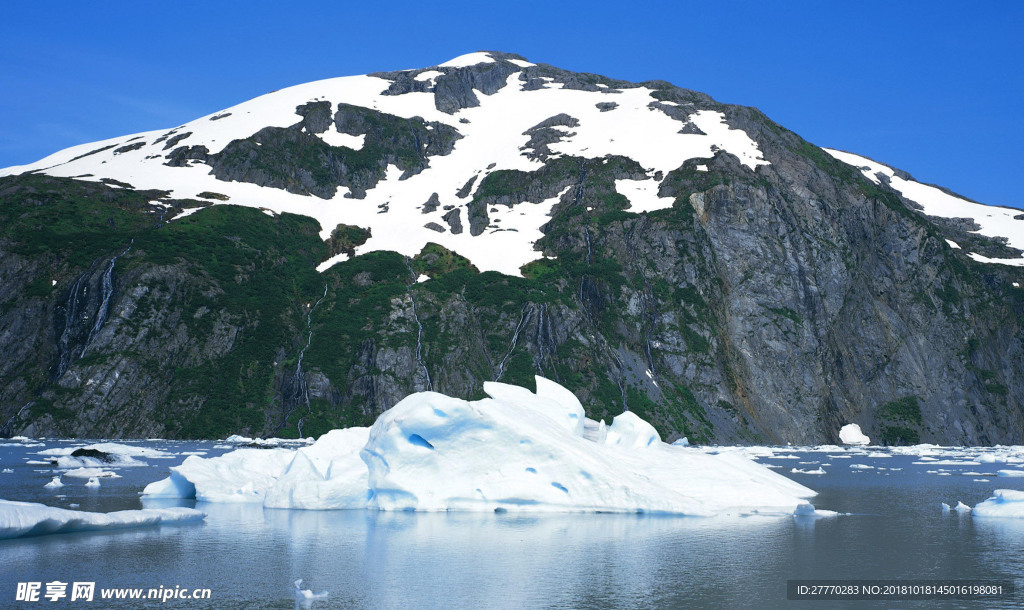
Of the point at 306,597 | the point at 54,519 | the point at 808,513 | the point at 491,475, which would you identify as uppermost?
the point at 491,475

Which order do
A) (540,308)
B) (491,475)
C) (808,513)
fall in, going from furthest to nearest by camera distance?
1. (540,308)
2. (808,513)
3. (491,475)

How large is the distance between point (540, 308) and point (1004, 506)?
7951 centimetres

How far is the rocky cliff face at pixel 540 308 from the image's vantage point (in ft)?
312

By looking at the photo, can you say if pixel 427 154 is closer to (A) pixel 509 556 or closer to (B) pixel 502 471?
(B) pixel 502 471

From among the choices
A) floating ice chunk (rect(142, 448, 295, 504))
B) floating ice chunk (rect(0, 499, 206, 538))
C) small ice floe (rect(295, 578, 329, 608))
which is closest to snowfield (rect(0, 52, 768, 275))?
floating ice chunk (rect(142, 448, 295, 504))

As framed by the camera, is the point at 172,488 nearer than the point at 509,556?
No

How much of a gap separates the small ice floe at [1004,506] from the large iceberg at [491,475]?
325 inches

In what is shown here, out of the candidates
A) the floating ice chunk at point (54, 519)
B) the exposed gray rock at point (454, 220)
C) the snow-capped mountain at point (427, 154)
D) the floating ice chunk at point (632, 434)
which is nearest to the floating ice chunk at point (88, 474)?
the floating ice chunk at point (54, 519)

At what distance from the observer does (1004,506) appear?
33656 millimetres

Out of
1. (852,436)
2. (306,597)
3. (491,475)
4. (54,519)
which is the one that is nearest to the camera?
(306,597)

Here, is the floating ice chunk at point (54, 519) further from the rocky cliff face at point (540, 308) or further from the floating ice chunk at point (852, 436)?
the floating ice chunk at point (852, 436)

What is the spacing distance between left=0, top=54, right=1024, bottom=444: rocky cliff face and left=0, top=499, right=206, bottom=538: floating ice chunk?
64697 mm

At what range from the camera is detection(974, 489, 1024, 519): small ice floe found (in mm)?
33500

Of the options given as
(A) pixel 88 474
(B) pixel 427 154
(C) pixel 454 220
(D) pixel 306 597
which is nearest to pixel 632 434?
(D) pixel 306 597
